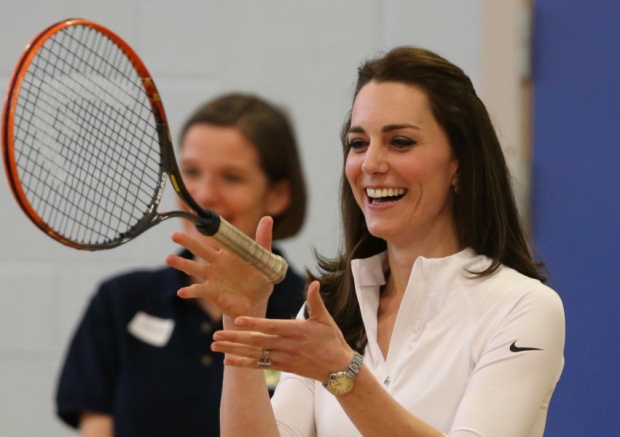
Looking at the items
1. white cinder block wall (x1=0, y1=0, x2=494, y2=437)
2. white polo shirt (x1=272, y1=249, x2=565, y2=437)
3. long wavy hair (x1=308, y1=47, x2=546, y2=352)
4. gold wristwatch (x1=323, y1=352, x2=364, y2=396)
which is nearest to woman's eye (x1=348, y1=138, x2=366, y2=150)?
long wavy hair (x1=308, y1=47, x2=546, y2=352)

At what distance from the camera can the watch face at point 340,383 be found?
50.3 inches

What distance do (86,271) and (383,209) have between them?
138 centimetres

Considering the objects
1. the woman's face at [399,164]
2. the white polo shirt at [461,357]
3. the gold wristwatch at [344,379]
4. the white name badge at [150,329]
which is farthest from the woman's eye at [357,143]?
the white name badge at [150,329]

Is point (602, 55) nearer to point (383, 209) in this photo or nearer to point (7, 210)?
point (383, 209)

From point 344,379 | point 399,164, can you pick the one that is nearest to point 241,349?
point 344,379

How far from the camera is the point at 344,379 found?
4.20ft

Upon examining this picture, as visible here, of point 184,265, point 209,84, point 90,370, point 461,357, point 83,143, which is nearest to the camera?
point 184,265

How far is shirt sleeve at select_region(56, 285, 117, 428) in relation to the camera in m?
1.98

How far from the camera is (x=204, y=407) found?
1953 mm

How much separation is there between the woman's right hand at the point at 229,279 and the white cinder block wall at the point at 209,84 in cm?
125

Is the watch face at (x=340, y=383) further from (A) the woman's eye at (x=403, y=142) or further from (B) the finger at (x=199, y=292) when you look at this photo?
(A) the woman's eye at (x=403, y=142)

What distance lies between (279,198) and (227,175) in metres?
0.14

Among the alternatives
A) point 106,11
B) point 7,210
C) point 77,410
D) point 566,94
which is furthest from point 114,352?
point 566,94

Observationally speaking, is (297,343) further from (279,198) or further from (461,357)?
(279,198)
